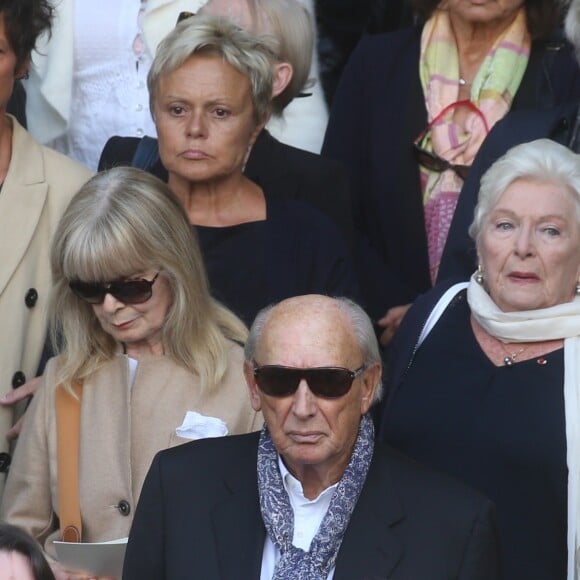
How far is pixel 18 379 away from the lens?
17.7 feet

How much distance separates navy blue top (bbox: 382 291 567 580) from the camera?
194 inches

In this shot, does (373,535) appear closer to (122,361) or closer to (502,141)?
(122,361)

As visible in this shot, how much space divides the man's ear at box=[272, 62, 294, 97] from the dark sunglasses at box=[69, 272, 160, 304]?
1.32 meters

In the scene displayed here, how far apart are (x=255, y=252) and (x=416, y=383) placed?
71 cm

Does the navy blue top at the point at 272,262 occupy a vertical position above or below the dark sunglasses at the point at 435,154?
below

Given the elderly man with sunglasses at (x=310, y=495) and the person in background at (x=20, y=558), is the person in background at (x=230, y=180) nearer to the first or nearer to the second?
the elderly man with sunglasses at (x=310, y=495)

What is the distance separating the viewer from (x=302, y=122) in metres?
6.97

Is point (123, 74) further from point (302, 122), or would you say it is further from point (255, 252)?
point (255, 252)

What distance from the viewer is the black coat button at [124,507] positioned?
4.86 m

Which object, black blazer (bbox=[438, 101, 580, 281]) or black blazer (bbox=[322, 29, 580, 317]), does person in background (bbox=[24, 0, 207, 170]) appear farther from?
black blazer (bbox=[438, 101, 580, 281])

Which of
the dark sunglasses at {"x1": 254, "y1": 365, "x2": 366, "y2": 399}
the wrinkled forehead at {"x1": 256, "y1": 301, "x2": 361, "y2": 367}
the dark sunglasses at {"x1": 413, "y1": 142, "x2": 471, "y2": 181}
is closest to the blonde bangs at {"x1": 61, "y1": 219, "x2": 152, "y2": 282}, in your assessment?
the wrinkled forehead at {"x1": 256, "y1": 301, "x2": 361, "y2": 367}

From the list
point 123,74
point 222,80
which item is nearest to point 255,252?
point 222,80

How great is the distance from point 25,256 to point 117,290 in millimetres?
642

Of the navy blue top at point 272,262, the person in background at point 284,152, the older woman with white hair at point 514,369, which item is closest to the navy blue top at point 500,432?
the older woman with white hair at point 514,369
